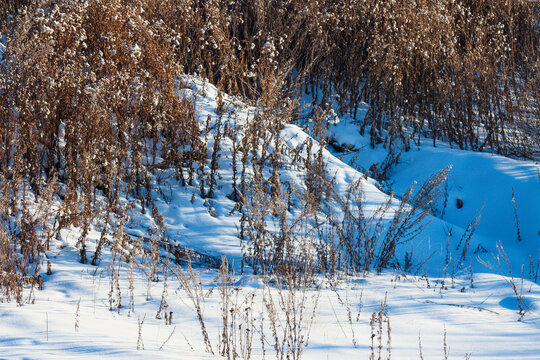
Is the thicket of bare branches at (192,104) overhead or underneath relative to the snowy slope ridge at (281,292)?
overhead

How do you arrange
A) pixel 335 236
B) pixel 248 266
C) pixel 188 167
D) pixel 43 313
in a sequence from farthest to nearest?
pixel 188 167 → pixel 335 236 → pixel 248 266 → pixel 43 313

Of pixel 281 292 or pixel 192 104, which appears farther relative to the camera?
pixel 192 104

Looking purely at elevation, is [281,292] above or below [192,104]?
below

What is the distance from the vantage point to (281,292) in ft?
8.23

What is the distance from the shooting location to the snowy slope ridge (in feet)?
7.54

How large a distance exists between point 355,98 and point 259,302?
440cm

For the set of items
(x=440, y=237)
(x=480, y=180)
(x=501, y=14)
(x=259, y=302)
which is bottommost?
(x=259, y=302)

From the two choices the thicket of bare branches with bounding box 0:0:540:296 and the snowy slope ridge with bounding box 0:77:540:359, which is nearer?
the snowy slope ridge with bounding box 0:77:540:359

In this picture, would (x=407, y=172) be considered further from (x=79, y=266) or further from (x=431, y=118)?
(x=79, y=266)

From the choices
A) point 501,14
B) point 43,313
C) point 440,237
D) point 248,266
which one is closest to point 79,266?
point 43,313

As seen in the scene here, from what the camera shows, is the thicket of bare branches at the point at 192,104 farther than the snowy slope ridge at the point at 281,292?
Yes

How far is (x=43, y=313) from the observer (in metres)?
2.41

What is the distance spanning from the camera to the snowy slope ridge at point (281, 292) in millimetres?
2299

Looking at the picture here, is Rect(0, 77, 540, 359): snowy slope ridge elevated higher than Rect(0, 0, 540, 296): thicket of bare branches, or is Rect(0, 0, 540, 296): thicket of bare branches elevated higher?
Rect(0, 0, 540, 296): thicket of bare branches
